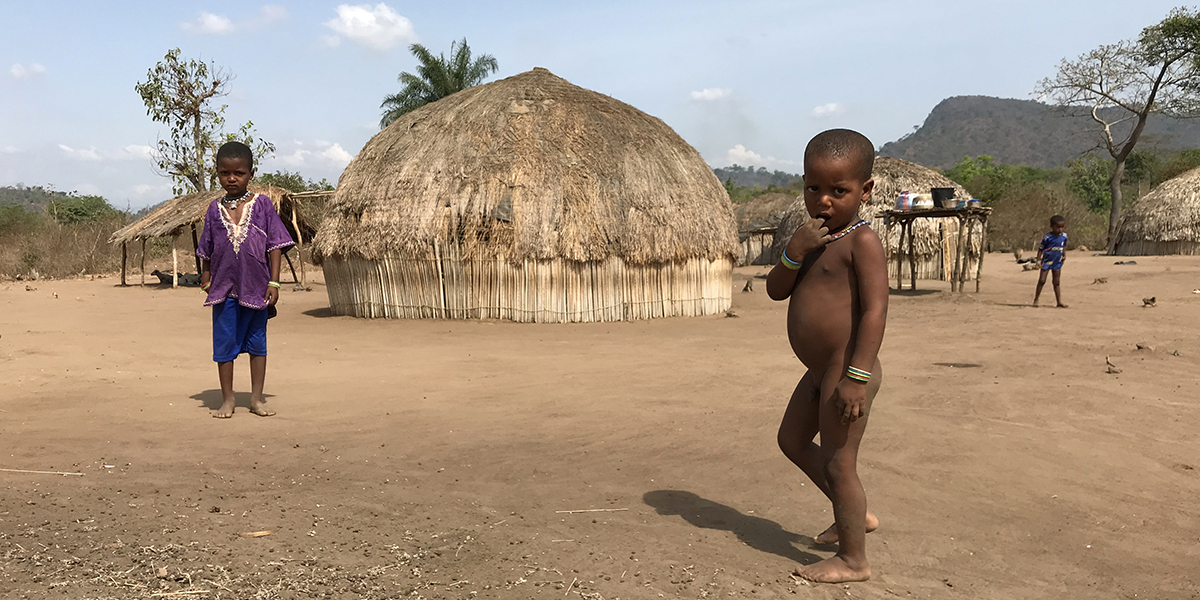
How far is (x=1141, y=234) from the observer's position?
73.0 feet

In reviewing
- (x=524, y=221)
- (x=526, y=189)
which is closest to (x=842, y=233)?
(x=524, y=221)

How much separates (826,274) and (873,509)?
4.20ft

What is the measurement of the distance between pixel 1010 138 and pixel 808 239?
499 feet

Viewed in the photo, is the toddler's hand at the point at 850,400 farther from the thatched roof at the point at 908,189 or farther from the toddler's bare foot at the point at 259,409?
the thatched roof at the point at 908,189

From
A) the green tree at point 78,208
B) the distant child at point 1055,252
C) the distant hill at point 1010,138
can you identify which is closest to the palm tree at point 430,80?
the green tree at point 78,208

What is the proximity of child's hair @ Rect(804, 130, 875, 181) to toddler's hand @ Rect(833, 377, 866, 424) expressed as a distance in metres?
0.68

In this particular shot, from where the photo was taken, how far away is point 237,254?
4836 millimetres

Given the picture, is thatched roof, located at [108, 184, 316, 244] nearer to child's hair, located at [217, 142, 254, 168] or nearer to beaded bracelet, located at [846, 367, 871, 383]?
child's hair, located at [217, 142, 254, 168]

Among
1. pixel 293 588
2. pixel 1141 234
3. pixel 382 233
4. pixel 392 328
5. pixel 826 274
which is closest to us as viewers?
pixel 293 588

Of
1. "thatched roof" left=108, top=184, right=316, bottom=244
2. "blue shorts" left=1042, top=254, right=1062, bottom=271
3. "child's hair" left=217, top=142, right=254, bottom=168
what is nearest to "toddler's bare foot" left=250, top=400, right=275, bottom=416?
"child's hair" left=217, top=142, right=254, bottom=168

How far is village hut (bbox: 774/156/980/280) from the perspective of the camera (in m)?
18.0

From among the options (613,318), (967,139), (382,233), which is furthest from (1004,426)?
(967,139)

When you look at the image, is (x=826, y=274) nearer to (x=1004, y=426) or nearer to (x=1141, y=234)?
(x=1004, y=426)

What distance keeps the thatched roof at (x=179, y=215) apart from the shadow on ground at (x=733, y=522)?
50.0 feet
